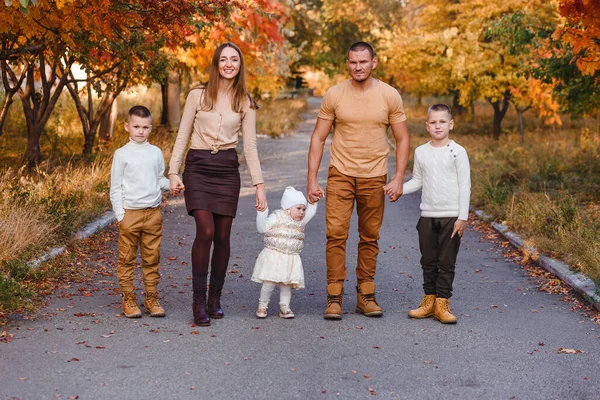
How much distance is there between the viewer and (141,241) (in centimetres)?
674

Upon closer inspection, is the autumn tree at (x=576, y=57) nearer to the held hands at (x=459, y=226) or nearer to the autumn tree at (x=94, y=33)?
the held hands at (x=459, y=226)

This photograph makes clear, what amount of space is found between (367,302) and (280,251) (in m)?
0.84

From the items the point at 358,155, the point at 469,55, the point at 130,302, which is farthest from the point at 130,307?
the point at 469,55

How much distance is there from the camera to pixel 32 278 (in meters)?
7.63

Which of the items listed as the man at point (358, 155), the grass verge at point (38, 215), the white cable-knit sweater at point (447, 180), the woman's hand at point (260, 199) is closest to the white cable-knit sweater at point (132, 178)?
the woman's hand at point (260, 199)

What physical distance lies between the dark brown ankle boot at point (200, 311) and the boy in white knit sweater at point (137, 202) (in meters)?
0.38

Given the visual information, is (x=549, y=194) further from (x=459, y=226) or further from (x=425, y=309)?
(x=459, y=226)

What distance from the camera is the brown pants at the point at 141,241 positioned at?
21.7 ft

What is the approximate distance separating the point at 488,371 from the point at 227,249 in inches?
87.0

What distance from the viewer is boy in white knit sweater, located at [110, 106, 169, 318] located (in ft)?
21.5

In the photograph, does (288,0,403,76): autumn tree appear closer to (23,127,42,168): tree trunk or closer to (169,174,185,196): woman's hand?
(23,127,42,168): tree trunk

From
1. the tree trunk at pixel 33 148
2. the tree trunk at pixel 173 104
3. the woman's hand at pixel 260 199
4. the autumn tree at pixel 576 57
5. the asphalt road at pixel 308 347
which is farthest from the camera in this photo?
the tree trunk at pixel 173 104

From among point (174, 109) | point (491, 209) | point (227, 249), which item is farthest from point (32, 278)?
point (174, 109)

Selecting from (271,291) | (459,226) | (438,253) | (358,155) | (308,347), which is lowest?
(308,347)
